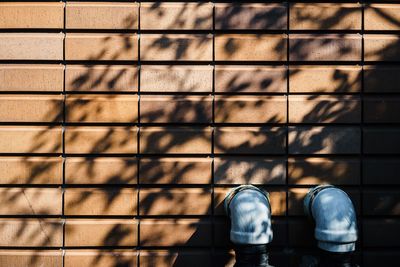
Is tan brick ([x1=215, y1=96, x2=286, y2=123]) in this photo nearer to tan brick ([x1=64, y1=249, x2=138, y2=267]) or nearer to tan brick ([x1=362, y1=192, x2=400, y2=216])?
tan brick ([x1=362, y1=192, x2=400, y2=216])

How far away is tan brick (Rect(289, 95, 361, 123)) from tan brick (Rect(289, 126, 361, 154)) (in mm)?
97

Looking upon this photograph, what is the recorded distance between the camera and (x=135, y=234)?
4125 millimetres

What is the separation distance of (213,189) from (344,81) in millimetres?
1831

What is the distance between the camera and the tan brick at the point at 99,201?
4.11 metres

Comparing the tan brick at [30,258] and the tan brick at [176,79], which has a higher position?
the tan brick at [176,79]

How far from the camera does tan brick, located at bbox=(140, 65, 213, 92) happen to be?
13.5 ft

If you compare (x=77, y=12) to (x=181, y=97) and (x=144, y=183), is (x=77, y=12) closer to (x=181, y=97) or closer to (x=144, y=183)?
(x=181, y=97)

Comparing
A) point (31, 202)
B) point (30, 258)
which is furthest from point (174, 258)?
point (31, 202)

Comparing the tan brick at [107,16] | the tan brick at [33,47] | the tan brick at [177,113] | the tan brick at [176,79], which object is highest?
the tan brick at [107,16]

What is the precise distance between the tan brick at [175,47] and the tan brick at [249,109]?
0.52 m

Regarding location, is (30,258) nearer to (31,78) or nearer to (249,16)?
(31,78)

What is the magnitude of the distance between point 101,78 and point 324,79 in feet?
7.86

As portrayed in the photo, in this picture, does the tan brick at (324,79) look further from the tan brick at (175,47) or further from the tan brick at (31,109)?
the tan brick at (31,109)

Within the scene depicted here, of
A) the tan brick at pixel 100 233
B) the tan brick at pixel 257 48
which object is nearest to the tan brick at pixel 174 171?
the tan brick at pixel 100 233
